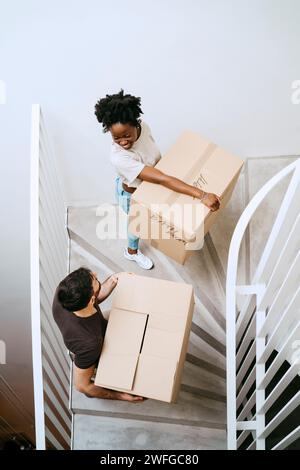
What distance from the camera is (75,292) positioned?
1.66 meters

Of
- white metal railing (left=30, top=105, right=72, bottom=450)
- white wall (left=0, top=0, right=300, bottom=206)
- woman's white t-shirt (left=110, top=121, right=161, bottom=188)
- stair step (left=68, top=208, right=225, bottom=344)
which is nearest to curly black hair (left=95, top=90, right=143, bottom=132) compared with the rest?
woman's white t-shirt (left=110, top=121, right=161, bottom=188)

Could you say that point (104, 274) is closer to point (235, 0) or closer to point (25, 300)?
point (25, 300)

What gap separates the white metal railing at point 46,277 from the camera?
1.62 m

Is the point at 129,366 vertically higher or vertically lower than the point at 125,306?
lower

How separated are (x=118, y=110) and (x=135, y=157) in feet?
0.94

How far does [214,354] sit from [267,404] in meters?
0.62

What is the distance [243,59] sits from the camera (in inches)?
99.1

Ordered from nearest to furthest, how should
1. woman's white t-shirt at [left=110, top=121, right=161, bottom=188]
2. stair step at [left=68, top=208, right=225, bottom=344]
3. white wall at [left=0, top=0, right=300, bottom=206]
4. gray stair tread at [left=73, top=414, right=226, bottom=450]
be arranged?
woman's white t-shirt at [left=110, top=121, right=161, bottom=188], white wall at [left=0, top=0, right=300, bottom=206], gray stair tread at [left=73, top=414, right=226, bottom=450], stair step at [left=68, top=208, right=225, bottom=344]

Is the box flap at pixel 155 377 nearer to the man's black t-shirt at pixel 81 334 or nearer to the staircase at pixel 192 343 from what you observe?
the man's black t-shirt at pixel 81 334

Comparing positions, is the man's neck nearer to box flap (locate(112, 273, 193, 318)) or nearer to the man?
the man

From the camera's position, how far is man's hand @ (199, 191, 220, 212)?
79.7 inches

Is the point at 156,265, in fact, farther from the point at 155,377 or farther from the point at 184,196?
the point at 155,377

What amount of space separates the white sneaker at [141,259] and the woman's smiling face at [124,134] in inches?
36.9
